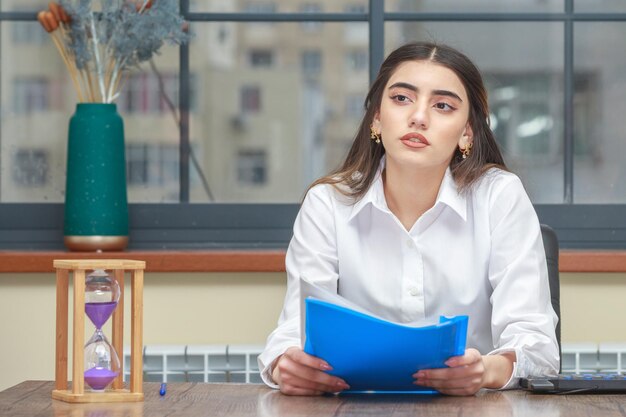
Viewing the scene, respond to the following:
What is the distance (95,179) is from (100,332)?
4.03 feet

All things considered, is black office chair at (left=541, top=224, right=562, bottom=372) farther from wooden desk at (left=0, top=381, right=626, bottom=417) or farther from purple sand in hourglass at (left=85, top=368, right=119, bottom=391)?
purple sand in hourglass at (left=85, top=368, right=119, bottom=391)

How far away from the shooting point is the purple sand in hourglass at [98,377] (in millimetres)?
1700

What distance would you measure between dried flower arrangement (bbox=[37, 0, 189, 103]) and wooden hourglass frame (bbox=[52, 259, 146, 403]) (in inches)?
49.3

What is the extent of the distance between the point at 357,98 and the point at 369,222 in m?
1.01

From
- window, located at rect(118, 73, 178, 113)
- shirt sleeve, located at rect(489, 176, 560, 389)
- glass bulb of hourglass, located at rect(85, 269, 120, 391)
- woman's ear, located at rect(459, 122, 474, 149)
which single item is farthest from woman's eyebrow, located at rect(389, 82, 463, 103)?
window, located at rect(118, 73, 178, 113)

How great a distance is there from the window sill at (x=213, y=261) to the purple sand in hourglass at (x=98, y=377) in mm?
1162

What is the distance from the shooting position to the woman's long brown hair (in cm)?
221

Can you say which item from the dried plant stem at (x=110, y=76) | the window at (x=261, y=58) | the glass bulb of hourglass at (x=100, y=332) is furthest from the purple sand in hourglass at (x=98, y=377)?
Result: the window at (x=261, y=58)

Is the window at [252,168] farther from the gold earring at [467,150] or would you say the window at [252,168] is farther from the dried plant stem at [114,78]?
the gold earring at [467,150]

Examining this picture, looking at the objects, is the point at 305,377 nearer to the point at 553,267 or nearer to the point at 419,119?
the point at 419,119

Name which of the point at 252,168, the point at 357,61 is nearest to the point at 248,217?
the point at 252,168

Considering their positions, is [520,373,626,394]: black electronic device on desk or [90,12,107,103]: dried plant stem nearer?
[520,373,626,394]: black electronic device on desk

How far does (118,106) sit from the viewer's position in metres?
3.17

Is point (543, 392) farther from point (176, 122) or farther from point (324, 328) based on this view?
A: point (176, 122)
